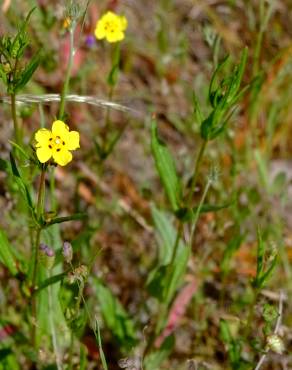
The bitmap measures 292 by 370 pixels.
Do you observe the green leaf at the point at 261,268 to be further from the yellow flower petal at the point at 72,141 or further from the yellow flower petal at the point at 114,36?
the yellow flower petal at the point at 114,36

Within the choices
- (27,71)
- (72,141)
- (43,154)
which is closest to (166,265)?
(72,141)

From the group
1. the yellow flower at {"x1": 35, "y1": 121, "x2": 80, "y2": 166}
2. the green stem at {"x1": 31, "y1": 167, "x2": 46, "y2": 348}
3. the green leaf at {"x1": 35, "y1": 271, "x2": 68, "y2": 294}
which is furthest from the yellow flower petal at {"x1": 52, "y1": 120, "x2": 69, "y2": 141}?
the green leaf at {"x1": 35, "y1": 271, "x2": 68, "y2": 294}

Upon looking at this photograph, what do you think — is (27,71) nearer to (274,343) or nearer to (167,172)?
(167,172)

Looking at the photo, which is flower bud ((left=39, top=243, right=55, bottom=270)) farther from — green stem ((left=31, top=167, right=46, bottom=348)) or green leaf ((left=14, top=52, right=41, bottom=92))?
green leaf ((left=14, top=52, right=41, bottom=92))

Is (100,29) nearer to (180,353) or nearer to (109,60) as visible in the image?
(109,60)

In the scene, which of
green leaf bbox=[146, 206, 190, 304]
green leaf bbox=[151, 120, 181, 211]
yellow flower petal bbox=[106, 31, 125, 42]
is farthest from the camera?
yellow flower petal bbox=[106, 31, 125, 42]

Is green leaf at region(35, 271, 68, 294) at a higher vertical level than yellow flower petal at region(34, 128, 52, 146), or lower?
lower

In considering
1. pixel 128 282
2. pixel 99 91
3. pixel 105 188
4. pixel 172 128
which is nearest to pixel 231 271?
pixel 128 282
